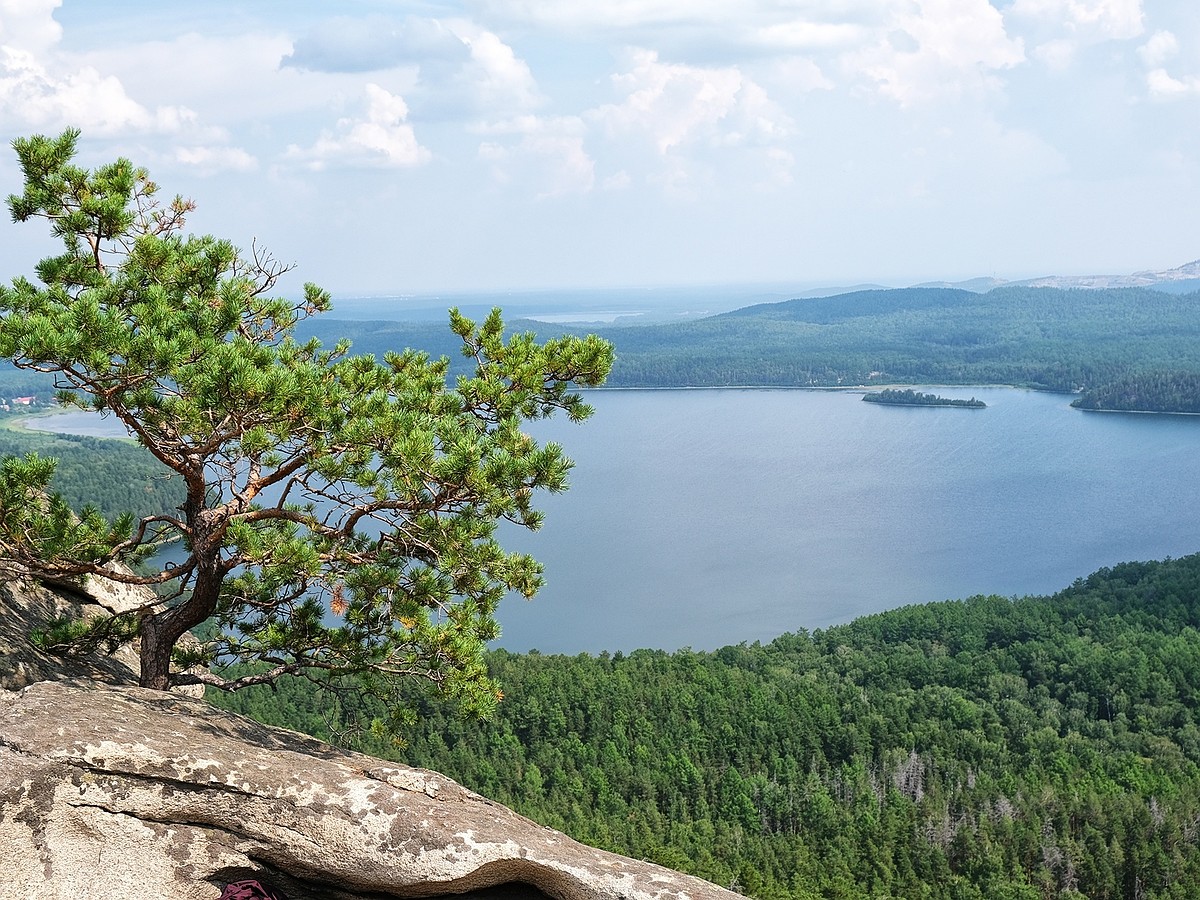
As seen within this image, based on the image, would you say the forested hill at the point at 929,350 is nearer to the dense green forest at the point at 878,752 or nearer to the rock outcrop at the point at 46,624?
the dense green forest at the point at 878,752

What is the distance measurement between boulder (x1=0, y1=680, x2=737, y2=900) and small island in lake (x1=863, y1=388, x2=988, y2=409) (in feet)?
396

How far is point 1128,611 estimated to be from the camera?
48.1 metres

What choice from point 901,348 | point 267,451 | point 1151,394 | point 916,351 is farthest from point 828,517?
point 901,348

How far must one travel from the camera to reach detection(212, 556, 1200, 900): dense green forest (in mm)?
29469

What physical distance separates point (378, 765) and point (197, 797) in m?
0.96

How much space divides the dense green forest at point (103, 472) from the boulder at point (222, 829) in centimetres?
5405

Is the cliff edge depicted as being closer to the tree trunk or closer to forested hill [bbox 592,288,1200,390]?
the tree trunk

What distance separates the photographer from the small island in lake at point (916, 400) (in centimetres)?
11894

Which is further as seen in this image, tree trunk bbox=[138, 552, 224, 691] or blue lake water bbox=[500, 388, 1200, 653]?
blue lake water bbox=[500, 388, 1200, 653]

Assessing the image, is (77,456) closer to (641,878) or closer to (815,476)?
(815,476)

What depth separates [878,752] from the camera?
37156mm

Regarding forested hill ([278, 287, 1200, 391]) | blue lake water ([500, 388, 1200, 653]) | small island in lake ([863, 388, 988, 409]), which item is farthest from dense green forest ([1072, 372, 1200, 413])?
small island in lake ([863, 388, 988, 409])

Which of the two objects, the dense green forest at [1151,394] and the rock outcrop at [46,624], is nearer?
the rock outcrop at [46,624]

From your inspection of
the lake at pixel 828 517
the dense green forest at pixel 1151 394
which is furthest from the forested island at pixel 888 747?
the dense green forest at pixel 1151 394
